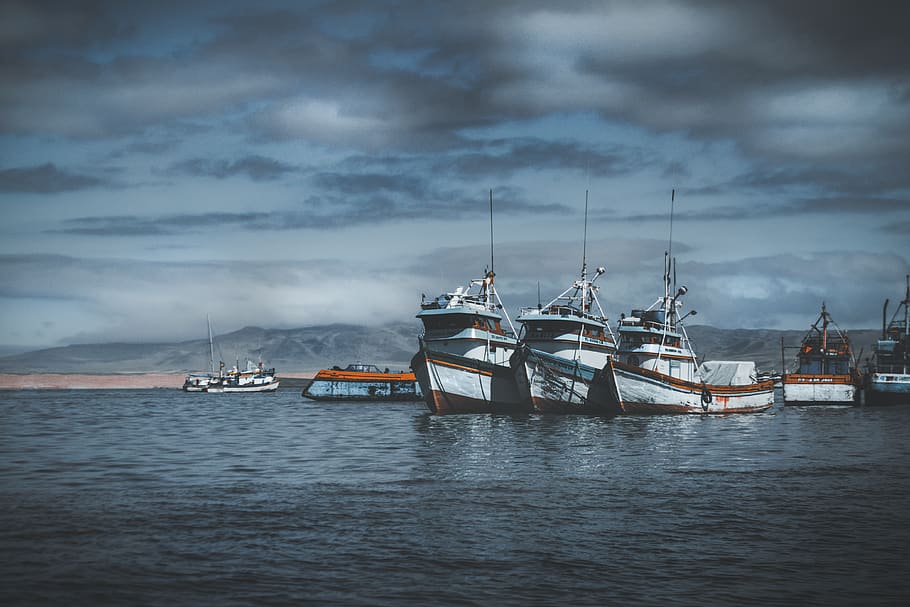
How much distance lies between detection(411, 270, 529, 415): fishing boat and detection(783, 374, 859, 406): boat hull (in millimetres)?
38781

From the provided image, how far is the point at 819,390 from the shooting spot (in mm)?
99375

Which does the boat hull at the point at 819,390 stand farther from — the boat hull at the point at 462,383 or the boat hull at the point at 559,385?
the boat hull at the point at 462,383

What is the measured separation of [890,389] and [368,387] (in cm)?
6647

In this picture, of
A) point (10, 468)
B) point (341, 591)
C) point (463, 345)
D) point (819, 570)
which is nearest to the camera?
point (341, 591)

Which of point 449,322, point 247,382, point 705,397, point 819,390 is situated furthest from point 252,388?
point 705,397

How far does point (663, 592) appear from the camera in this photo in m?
15.5

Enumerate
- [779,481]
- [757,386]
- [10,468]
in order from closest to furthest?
[779,481] < [10,468] < [757,386]

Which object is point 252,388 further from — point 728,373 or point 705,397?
point 705,397

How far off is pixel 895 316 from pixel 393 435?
106703 millimetres

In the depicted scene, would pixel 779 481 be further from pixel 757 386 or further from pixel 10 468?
pixel 757 386

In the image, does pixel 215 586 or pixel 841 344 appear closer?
pixel 215 586

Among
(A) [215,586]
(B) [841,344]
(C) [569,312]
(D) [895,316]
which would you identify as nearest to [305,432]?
(C) [569,312]

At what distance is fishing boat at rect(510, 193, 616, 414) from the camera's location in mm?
73312

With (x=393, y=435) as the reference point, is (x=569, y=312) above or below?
above
